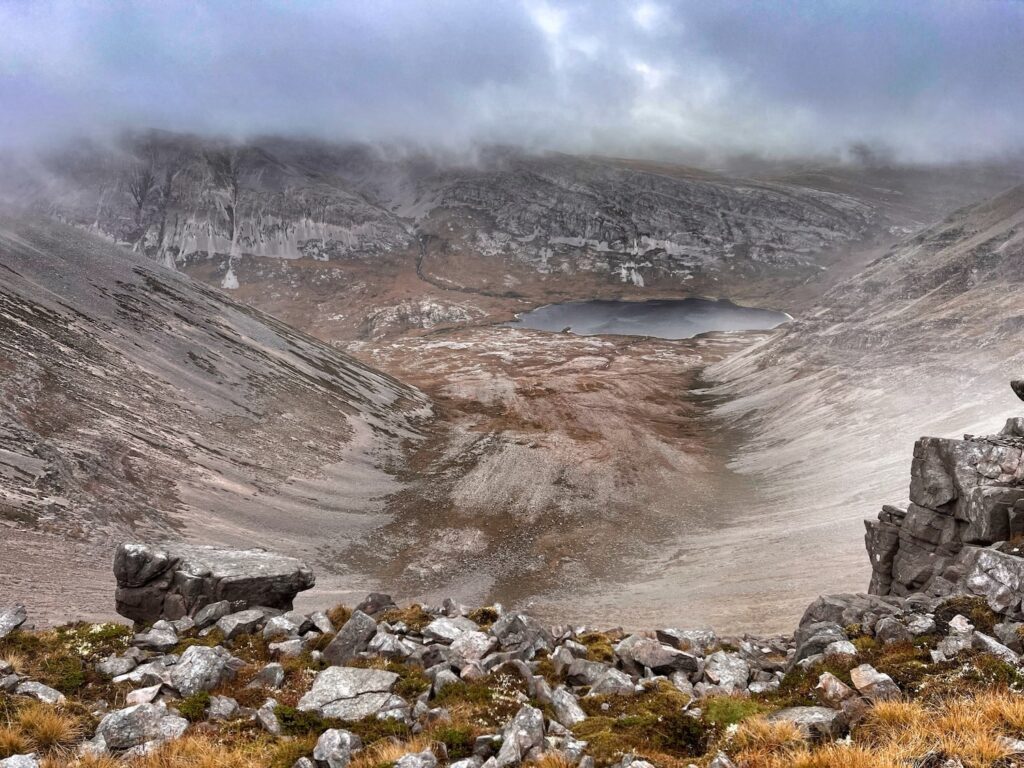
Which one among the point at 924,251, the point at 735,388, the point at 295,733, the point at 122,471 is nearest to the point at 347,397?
the point at 122,471

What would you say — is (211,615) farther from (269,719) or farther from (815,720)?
(815,720)

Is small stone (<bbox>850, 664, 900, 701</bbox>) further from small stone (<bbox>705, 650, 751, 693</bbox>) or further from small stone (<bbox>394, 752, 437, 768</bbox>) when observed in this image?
small stone (<bbox>394, 752, 437, 768</bbox>)

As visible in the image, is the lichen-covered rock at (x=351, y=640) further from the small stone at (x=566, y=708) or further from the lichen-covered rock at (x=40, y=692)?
→ the lichen-covered rock at (x=40, y=692)

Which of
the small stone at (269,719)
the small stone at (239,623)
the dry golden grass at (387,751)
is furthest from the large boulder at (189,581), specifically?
the dry golden grass at (387,751)

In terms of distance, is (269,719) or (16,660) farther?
(16,660)

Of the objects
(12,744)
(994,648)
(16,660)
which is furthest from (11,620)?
(994,648)

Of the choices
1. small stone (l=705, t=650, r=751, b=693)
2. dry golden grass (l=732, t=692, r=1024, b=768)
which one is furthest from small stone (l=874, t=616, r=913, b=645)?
dry golden grass (l=732, t=692, r=1024, b=768)
